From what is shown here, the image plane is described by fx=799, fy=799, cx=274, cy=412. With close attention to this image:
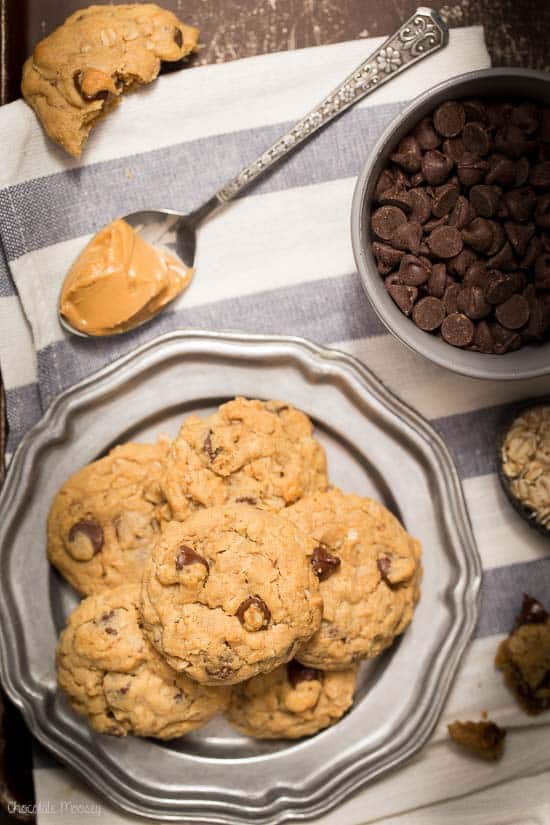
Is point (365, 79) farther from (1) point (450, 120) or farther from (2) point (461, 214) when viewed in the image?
(2) point (461, 214)

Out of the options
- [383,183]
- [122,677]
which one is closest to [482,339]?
[383,183]

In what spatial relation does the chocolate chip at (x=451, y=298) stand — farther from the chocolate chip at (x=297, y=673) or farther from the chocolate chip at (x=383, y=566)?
the chocolate chip at (x=297, y=673)

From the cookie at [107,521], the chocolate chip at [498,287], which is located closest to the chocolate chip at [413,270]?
the chocolate chip at [498,287]

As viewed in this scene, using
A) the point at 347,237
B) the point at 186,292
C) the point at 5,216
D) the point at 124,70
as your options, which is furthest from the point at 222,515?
the point at 124,70

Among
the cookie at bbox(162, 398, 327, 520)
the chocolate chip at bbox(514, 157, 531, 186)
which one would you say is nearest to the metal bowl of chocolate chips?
the chocolate chip at bbox(514, 157, 531, 186)

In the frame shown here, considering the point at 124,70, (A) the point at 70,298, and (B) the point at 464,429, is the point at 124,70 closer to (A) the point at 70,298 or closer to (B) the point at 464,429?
(A) the point at 70,298
